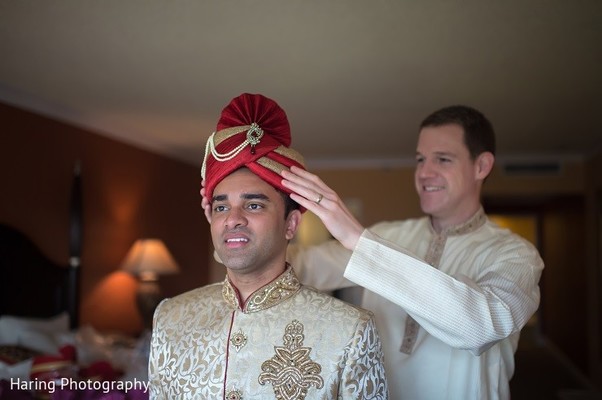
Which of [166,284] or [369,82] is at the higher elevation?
[369,82]

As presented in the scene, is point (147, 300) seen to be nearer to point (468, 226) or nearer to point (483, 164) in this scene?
point (468, 226)

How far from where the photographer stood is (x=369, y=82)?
3965mm

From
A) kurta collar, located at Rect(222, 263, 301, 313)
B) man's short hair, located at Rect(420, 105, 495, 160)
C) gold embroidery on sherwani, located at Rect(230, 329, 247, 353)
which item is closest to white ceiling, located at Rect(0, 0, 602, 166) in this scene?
man's short hair, located at Rect(420, 105, 495, 160)

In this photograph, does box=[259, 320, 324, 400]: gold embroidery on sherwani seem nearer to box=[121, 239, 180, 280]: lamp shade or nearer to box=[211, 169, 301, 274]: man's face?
box=[211, 169, 301, 274]: man's face

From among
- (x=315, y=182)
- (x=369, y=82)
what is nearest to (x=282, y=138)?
(x=315, y=182)

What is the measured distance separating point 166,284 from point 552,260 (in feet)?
24.7

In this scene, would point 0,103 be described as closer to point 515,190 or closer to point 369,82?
point 369,82

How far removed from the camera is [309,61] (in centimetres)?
351

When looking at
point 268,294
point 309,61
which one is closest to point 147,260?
point 309,61

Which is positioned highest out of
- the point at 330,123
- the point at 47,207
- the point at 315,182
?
the point at 330,123

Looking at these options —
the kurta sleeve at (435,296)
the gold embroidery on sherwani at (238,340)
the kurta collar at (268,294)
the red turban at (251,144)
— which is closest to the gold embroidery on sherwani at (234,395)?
the gold embroidery on sherwani at (238,340)

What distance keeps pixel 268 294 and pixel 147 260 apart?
14.7 feet

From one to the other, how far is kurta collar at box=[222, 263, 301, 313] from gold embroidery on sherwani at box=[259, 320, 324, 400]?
9 cm

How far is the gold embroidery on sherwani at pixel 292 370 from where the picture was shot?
1323mm
